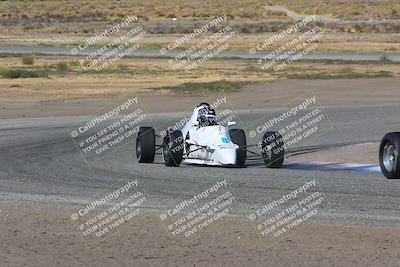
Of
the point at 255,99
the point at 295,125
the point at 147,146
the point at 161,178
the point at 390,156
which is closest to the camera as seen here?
the point at 390,156

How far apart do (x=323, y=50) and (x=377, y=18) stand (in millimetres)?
52247

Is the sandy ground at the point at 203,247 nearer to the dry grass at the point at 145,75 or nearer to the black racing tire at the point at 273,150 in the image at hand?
the black racing tire at the point at 273,150

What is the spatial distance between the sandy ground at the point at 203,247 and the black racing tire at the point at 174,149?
6.88 metres

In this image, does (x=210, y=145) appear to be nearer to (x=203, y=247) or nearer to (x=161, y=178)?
(x=161, y=178)

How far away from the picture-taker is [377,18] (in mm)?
117812

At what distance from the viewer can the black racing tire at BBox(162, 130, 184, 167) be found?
19.9 meters

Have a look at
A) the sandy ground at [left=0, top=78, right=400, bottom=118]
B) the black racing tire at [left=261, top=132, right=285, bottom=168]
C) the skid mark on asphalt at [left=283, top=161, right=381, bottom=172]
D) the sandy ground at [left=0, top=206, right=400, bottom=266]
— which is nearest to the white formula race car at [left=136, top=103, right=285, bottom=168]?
the black racing tire at [left=261, top=132, right=285, bottom=168]

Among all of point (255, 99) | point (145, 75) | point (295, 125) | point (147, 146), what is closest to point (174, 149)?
point (147, 146)

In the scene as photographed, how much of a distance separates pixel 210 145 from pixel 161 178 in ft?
7.16

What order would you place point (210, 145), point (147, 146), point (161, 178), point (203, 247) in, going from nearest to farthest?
point (203, 247) < point (161, 178) < point (210, 145) < point (147, 146)

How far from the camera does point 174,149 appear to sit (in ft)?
65.4

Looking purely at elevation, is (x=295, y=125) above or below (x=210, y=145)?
below

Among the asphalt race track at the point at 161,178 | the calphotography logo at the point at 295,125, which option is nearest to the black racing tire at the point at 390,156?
the asphalt race track at the point at 161,178

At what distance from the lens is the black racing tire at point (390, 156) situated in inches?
675
